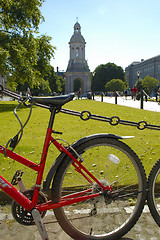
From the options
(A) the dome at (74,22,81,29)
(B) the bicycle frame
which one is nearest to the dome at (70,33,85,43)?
(A) the dome at (74,22,81,29)

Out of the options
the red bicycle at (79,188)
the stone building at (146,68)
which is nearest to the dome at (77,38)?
the stone building at (146,68)

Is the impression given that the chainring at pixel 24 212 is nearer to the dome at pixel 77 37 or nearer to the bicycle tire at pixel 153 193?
the bicycle tire at pixel 153 193

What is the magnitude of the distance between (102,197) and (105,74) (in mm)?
108207

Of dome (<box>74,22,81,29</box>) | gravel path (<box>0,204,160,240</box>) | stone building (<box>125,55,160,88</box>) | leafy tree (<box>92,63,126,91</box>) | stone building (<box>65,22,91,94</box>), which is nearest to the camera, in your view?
gravel path (<box>0,204,160,240</box>)

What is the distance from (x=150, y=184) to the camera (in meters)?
2.60

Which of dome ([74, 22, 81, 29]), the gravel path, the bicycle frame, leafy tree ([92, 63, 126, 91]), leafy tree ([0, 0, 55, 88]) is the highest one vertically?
A: dome ([74, 22, 81, 29])

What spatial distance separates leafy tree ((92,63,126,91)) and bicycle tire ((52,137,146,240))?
351 ft

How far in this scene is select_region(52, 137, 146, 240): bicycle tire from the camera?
2430 mm

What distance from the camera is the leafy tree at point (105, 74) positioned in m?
108

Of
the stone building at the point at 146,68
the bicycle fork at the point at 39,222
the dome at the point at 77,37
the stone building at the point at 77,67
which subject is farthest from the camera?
the stone building at the point at 146,68

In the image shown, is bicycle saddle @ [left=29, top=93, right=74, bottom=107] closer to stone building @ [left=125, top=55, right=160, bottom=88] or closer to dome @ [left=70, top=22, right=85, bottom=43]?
dome @ [left=70, top=22, right=85, bottom=43]

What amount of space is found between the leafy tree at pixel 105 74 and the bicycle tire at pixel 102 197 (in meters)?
107

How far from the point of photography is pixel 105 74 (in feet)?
357

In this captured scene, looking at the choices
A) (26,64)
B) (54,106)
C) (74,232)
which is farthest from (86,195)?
(26,64)
